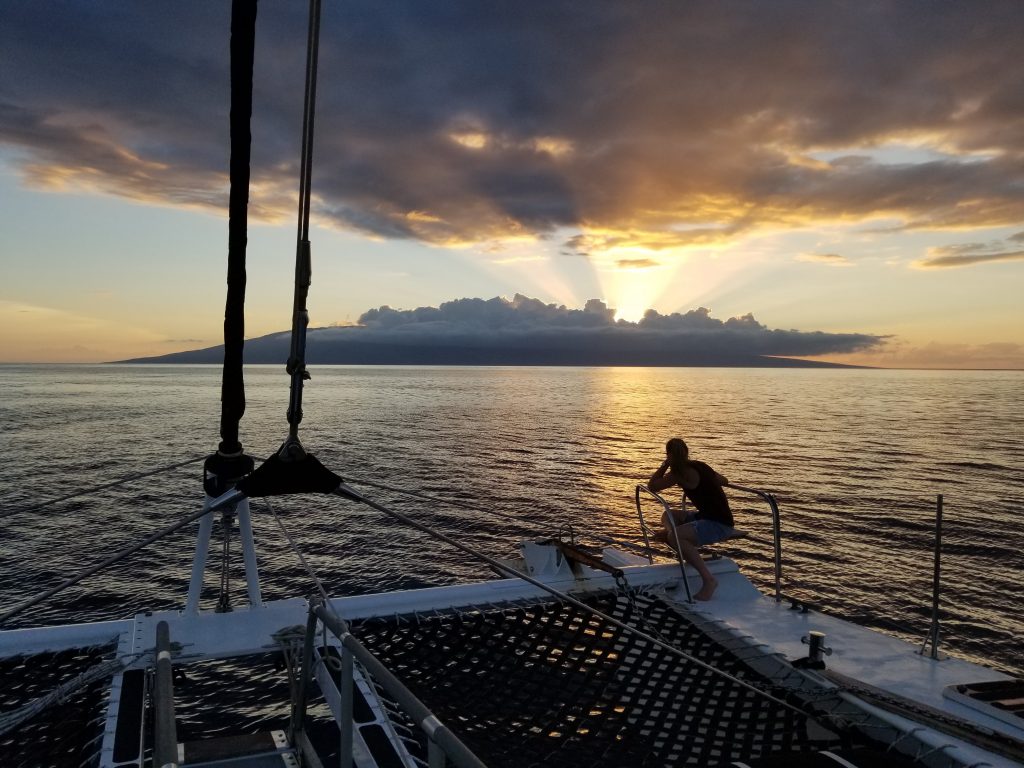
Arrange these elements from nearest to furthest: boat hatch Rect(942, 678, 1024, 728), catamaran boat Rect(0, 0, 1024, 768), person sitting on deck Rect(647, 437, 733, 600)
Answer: catamaran boat Rect(0, 0, 1024, 768) < boat hatch Rect(942, 678, 1024, 728) < person sitting on deck Rect(647, 437, 733, 600)

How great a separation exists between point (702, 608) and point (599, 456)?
114 ft

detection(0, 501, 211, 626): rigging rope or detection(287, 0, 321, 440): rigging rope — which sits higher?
detection(287, 0, 321, 440): rigging rope

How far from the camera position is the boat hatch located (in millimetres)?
5465

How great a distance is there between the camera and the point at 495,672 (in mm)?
6812

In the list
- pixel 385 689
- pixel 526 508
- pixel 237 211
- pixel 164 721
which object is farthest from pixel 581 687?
pixel 526 508

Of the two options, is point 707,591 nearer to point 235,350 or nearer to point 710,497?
point 710,497

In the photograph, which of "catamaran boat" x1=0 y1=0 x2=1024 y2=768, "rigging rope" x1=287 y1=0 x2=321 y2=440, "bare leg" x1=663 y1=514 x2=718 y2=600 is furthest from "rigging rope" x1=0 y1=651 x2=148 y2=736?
"bare leg" x1=663 y1=514 x2=718 y2=600

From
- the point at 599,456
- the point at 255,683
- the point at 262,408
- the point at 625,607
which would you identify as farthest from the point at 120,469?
the point at 262,408

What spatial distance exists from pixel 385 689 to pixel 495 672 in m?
3.95

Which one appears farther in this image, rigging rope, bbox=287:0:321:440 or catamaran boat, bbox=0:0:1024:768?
catamaran boat, bbox=0:0:1024:768

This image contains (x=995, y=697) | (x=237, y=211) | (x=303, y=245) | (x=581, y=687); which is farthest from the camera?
(x=581, y=687)

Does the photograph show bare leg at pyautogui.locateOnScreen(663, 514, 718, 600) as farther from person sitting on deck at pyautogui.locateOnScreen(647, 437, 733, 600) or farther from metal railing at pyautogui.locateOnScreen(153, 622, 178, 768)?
metal railing at pyautogui.locateOnScreen(153, 622, 178, 768)

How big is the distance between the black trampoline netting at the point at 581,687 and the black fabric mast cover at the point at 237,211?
2.89m

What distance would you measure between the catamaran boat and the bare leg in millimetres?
186
